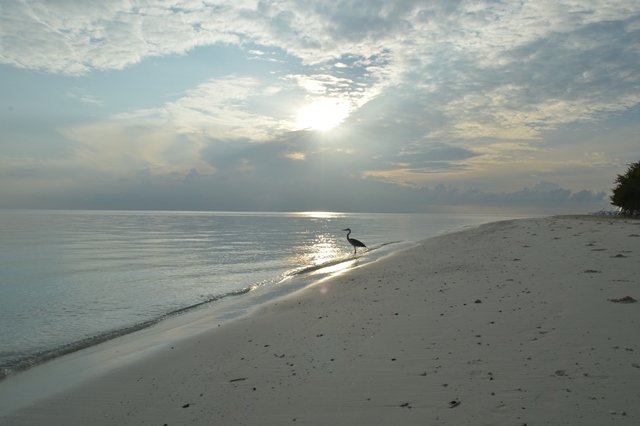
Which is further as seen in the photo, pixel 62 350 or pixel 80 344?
pixel 80 344

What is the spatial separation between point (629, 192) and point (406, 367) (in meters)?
48.4

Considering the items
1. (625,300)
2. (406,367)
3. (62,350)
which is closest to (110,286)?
(62,350)

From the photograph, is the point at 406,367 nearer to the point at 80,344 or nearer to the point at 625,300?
the point at 625,300

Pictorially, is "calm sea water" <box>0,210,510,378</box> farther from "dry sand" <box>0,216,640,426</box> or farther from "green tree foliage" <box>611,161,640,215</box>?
"green tree foliage" <box>611,161,640,215</box>

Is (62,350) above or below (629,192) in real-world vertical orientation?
below

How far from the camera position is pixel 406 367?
5.88m

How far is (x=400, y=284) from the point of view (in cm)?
1271

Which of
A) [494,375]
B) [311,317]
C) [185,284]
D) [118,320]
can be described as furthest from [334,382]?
[185,284]

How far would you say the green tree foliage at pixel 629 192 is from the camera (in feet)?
136

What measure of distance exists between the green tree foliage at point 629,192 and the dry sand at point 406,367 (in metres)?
39.4

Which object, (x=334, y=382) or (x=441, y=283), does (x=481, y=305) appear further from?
(x=334, y=382)

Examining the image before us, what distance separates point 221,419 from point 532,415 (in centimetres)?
362

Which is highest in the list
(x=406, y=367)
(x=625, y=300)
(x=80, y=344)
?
(x=625, y=300)

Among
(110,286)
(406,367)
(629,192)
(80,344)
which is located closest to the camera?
(406,367)
